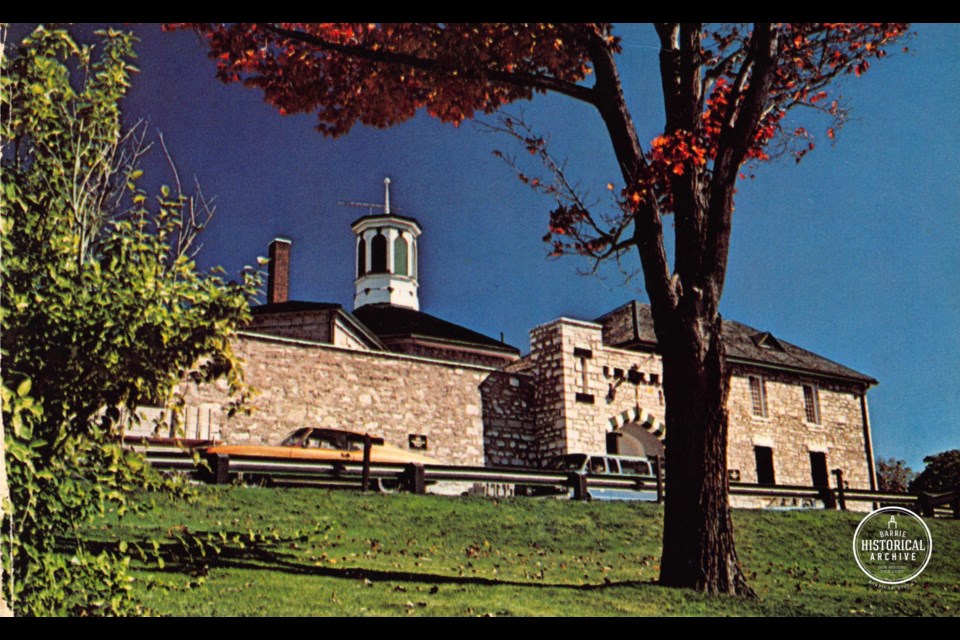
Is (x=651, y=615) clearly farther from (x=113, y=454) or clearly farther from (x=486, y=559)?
(x=113, y=454)

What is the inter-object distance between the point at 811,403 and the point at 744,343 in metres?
2.68

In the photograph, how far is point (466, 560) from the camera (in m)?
10.5

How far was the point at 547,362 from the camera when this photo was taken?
2278cm

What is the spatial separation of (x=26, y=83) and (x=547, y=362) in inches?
709

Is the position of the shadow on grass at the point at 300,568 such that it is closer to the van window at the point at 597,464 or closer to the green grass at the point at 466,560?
the green grass at the point at 466,560

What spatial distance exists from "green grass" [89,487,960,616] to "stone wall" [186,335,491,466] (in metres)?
5.24

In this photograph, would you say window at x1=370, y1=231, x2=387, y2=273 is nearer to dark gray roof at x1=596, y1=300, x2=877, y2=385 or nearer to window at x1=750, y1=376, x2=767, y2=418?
dark gray roof at x1=596, y1=300, x2=877, y2=385


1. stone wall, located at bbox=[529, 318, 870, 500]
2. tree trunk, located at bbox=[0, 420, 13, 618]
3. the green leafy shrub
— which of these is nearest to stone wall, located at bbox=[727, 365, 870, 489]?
stone wall, located at bbox=[529, 318, 870, 500]

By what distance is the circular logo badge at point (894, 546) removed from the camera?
8.84 m

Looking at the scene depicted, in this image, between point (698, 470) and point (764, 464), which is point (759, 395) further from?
point (698, 470)

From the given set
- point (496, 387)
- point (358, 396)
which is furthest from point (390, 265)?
point (496, 387)
